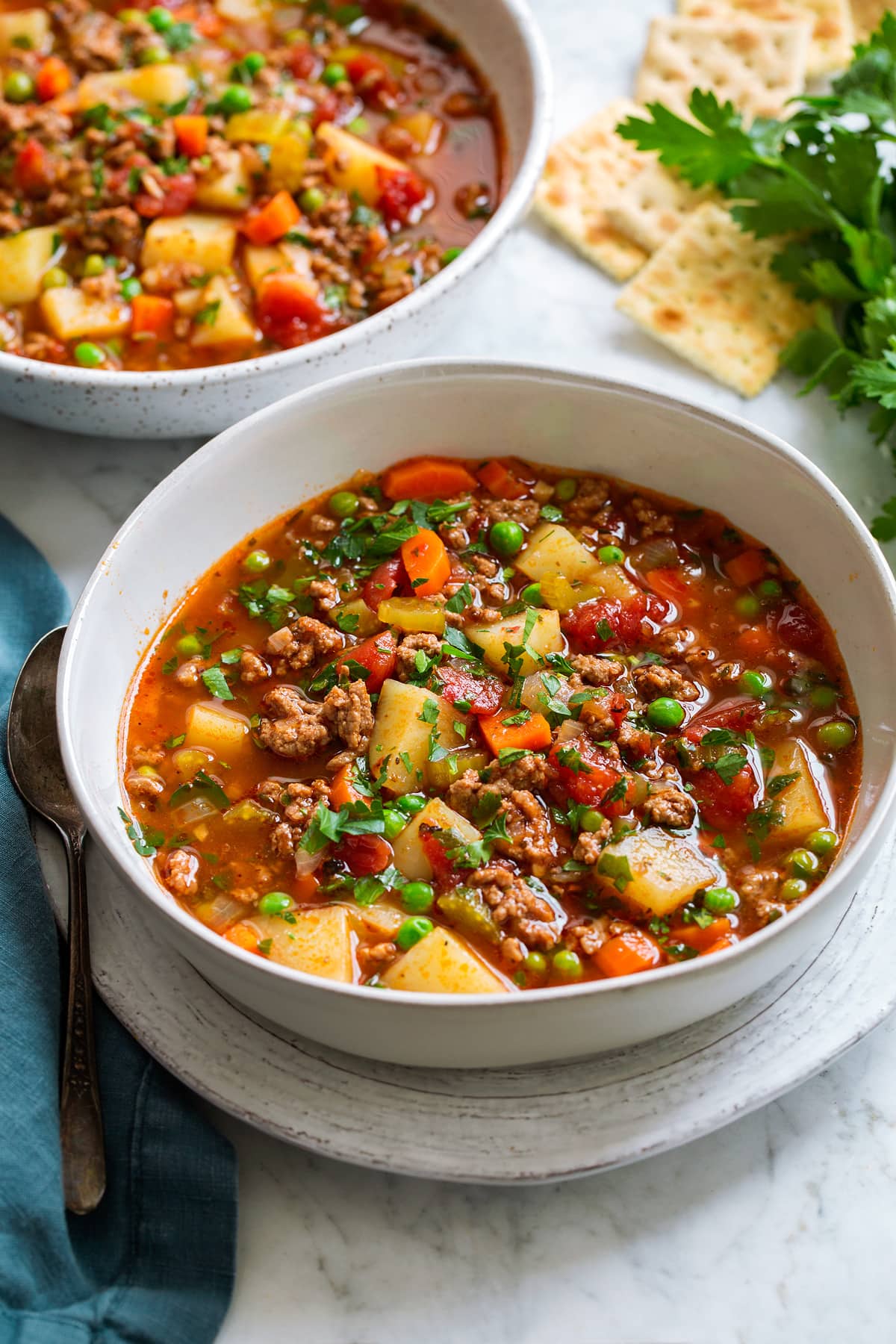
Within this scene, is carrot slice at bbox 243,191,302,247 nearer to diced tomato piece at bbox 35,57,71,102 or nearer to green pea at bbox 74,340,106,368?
green pea at bbox 74,340,106,368

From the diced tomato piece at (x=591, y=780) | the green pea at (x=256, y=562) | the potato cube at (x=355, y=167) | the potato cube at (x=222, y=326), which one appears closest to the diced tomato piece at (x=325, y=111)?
the potato cube at (x=355, y=167)

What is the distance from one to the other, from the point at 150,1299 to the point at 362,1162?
70 cm

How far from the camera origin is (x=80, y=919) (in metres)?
3.90

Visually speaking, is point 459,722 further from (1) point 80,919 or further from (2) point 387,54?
(2) point 387,54

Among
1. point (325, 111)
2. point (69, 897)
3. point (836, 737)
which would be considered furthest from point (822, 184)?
point (69, 897)

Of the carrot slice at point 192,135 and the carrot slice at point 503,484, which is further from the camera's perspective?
the carrot slice at point 192,135

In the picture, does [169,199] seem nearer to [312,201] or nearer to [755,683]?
[312,201]

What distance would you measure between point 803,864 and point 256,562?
210cm

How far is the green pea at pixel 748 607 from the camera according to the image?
14.5 feet

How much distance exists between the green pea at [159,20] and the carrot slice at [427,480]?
125 inches

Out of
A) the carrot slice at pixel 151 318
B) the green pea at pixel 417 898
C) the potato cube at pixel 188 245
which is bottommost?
the carrot slice at pixel 151 318

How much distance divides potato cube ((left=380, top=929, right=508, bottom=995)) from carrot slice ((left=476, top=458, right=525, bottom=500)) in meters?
1.71

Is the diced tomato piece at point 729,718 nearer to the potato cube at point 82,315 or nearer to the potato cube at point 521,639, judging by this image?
the potato cube at point 521,639

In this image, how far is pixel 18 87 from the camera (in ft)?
20.3
